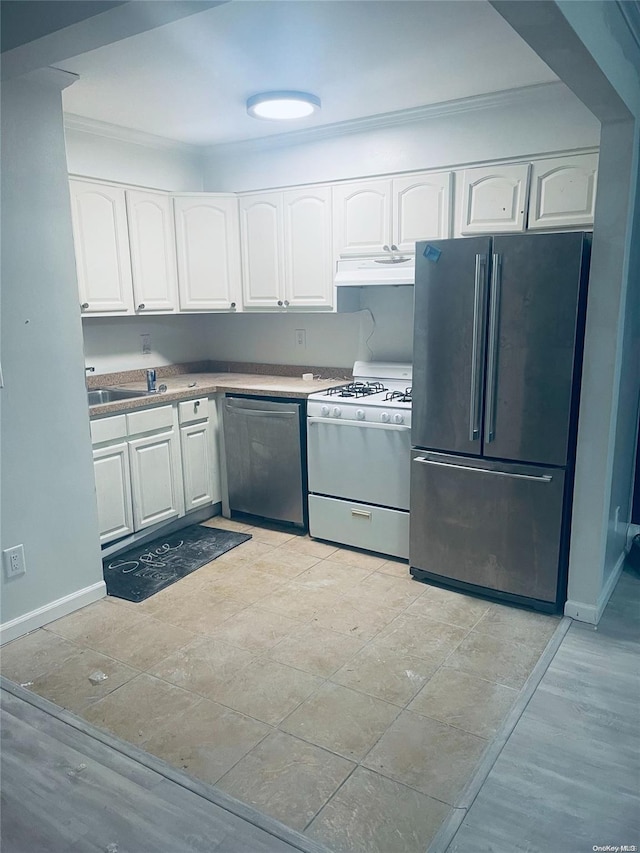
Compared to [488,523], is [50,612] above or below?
below

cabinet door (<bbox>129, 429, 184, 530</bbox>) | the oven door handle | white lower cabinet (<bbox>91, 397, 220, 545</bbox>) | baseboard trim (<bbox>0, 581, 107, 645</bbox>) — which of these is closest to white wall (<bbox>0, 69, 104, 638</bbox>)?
baseboard trim (<bbox>0, 581, 107, 645</bbox>)

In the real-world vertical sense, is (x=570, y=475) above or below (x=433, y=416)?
below

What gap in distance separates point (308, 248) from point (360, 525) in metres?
1.79

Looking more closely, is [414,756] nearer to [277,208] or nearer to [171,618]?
[171,618]

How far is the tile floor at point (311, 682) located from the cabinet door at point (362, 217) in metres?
1.92

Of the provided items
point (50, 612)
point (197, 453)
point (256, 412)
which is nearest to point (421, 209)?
point (256, 412)

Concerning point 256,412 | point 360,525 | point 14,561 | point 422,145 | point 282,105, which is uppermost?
point 282,105

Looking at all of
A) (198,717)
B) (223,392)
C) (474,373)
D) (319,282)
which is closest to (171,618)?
(198,717)

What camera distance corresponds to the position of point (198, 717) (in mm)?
2217

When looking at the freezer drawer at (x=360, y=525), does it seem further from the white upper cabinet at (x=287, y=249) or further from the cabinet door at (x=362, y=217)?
the cabinet door at (x=362, y=217)

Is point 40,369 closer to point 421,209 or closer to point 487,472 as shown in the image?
point 487,472

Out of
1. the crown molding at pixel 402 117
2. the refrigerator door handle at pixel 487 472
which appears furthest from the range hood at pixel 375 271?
the refrigerator door handle at pixel 487 472

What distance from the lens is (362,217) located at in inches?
145

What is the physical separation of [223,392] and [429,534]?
167 centimetres
